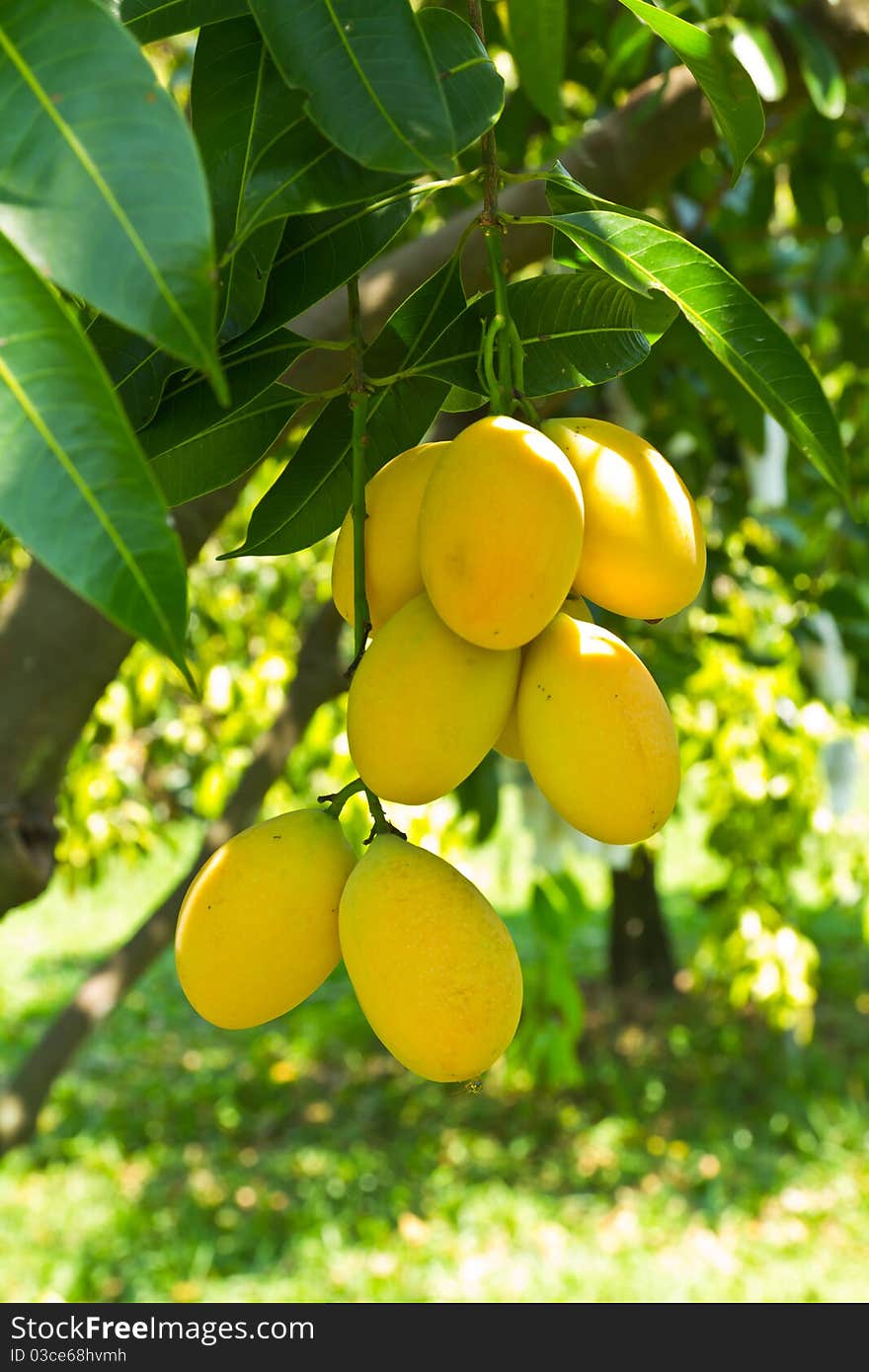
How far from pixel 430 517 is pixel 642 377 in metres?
1.05

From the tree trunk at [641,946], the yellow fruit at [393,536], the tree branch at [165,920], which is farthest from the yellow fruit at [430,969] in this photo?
the tree trunk at [641,946]

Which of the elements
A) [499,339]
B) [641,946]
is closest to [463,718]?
[499,339]

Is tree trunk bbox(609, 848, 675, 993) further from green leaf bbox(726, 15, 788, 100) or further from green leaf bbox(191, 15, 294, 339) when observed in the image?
green leaf bbox(191, 15, 294, 339)

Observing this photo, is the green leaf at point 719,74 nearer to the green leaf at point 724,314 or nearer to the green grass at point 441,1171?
the green leaf at point 724,314

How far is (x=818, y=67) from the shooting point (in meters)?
1.26

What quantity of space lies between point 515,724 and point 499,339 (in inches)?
6.0

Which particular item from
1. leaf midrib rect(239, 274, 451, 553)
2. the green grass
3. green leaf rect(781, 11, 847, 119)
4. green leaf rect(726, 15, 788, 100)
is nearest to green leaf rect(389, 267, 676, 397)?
leaf midrib rect(239, 274, 451, 553)

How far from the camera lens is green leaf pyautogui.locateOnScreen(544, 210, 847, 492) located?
19.6 inches

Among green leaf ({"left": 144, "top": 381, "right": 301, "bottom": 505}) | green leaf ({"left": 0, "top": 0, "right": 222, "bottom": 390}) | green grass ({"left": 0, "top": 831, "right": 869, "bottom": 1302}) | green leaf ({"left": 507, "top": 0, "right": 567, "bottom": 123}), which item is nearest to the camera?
green leaf ({"left": 0, "top": 0, "right": 222, "bottom": 390})

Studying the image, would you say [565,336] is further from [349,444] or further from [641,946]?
[641,946]

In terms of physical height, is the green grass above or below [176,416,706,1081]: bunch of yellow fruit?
below

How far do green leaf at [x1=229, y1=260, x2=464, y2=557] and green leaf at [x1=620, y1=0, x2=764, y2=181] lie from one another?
12 centimetres

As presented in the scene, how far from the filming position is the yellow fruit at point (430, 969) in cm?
47

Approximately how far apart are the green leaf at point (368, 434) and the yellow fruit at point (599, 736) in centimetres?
14
